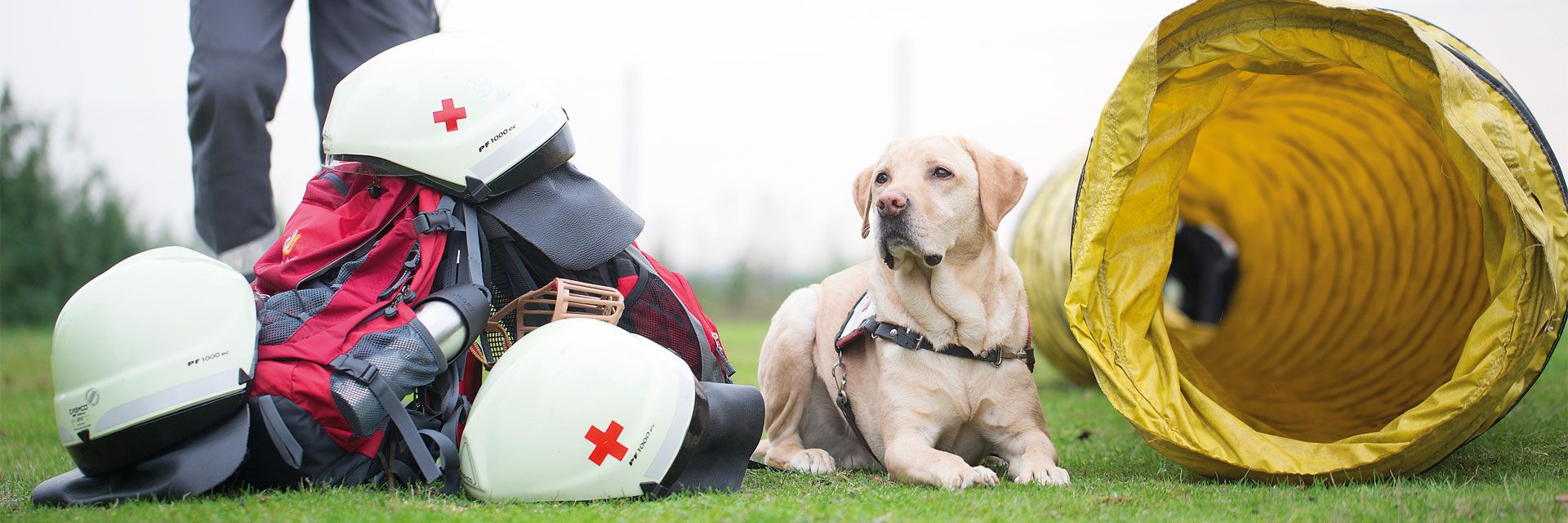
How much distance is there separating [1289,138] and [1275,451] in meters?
3.03

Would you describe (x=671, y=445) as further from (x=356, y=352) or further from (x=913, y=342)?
(x=913, y=342)

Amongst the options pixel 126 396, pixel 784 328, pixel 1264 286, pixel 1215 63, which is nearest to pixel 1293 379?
pixel 1264 286

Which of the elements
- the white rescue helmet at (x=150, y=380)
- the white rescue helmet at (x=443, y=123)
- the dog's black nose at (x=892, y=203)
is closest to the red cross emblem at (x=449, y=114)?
the white rescue helmet at (x=443, y=123)

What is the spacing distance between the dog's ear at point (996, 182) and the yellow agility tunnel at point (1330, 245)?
9.0 inches

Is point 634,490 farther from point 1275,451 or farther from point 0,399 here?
point 0,399

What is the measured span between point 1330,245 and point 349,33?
473cm

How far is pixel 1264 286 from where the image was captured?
6582mm

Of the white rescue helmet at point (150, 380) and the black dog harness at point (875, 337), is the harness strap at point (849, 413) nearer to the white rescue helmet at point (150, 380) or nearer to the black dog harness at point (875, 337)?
the black dog harness at point (875, 337)

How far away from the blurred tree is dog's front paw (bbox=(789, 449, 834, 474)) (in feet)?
35.4

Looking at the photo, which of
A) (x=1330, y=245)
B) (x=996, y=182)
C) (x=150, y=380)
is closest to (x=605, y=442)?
(x=150, y=380)

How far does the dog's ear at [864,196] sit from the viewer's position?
377 cm

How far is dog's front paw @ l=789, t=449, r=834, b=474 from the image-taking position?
12.3ft

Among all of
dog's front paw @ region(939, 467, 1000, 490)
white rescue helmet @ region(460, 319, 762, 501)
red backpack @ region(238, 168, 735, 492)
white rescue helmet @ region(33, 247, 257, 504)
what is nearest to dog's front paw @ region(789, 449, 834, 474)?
red backpack @ region(238, 168, 735, 492)

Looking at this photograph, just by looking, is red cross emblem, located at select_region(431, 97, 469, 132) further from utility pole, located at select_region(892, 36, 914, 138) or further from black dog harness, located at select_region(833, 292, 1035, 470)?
utility pole, located at select_region(892, 36, 914, 138)
